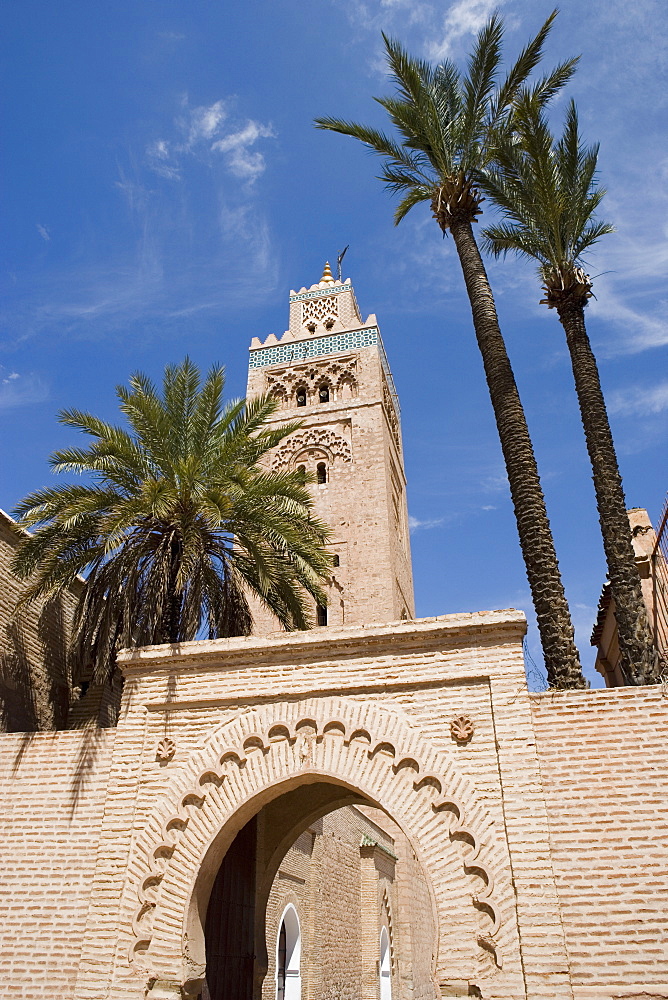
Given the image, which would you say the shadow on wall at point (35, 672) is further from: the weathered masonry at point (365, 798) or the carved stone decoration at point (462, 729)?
the carved stone decoration at point (462, 729)

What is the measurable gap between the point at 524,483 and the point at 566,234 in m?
3.75

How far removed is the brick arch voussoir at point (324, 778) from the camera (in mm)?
5910

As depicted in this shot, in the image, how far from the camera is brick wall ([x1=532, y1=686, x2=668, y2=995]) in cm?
540

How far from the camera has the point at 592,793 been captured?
5941mm

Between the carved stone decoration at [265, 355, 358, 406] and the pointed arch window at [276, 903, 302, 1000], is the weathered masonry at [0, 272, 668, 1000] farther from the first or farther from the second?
the carved stone decoration at [265, 355, 358, 406]

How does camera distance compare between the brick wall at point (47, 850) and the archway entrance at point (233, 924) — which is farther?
the archway entrance at point (233, 924)

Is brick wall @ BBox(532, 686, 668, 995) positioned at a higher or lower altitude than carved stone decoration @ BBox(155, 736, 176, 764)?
lower

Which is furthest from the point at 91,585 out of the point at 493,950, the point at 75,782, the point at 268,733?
the point at 493,950

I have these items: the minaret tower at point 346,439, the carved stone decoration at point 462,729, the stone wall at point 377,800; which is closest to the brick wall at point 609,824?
the stone wall at point 377,800

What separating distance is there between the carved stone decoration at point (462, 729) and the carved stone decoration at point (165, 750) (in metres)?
2.69

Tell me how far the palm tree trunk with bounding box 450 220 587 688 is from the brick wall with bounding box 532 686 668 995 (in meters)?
1.19

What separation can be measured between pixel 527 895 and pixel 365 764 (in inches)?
65.3

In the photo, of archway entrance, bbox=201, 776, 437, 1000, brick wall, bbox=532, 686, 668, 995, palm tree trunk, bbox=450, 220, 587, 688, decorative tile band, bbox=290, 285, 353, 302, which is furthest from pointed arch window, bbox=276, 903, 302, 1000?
decorative tile band, bbox=290, 285, 353, 302

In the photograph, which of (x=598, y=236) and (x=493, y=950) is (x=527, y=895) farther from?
(x=598, y=236)
